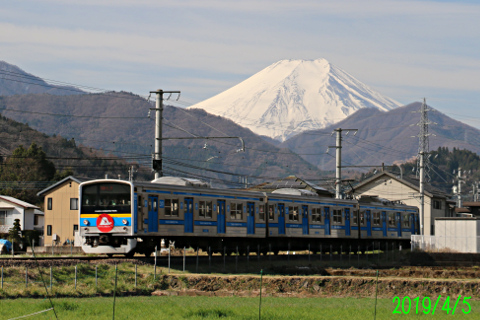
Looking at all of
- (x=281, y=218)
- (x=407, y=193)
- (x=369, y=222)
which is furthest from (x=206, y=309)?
(x=407, y=193)

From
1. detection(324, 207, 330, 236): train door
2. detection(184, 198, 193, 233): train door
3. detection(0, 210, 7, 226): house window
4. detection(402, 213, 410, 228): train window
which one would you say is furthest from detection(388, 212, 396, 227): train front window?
detection(0, 210, 7, 226): house window

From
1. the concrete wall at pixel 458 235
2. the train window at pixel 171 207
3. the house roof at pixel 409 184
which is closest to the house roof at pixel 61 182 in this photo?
the house roof at pixel 409 184

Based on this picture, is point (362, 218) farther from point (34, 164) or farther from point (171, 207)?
point (34, 164)

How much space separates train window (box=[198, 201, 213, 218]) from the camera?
33000 mm

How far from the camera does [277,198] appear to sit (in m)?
38.7

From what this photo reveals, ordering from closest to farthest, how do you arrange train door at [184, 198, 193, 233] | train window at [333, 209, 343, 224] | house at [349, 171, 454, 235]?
train door at [184, 198, 193, 233] < train window at [333, 209, 343, 224] < house at [349, 171, 454, 235]

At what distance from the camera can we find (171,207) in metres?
31.3

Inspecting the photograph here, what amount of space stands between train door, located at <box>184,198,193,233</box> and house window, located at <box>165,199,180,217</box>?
2.26 feet

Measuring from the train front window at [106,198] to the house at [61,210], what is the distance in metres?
34.2

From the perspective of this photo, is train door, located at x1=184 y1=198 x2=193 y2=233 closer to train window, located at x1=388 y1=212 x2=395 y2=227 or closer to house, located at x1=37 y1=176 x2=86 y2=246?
train window, located at x1=388 y1=212 x2=395 y2=227

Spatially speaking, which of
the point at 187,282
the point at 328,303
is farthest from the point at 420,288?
the point at 187,282

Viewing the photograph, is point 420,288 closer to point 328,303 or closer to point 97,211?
point 328,303
